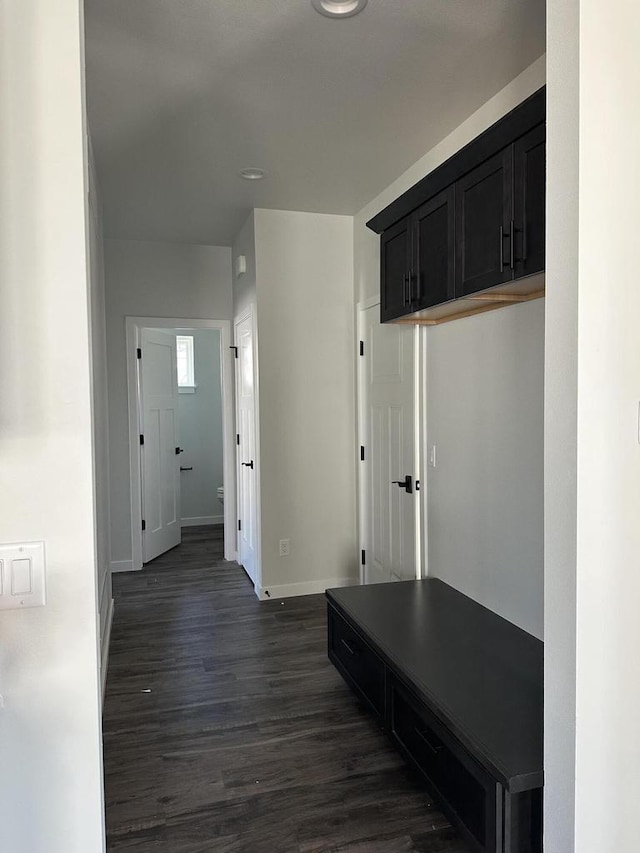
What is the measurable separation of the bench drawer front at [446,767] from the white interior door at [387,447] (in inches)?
53.6

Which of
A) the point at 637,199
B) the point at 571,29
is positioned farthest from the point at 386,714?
the point at 571,29

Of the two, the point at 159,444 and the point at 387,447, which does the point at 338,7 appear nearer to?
the point at 387,447

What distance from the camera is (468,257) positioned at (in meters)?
2.34

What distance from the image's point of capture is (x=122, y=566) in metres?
5.12

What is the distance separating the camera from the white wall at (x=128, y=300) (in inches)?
198

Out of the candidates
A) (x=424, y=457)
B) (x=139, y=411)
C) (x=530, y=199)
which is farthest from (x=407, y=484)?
(x=139, y=411)

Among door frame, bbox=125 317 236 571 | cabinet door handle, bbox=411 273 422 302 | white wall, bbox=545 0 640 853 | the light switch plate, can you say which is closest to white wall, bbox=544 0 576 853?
white wall, bbox=545 0 640 853

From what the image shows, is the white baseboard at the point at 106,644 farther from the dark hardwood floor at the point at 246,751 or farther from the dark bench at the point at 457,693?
the dark bench at the point at 457,693

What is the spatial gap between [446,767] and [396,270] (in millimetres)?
2164

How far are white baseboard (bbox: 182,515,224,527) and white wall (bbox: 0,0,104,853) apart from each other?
6.01 meters

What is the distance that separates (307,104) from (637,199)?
1.96 m

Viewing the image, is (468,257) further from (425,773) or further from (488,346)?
(425,773)

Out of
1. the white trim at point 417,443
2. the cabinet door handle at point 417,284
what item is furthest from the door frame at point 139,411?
the cabinet door handle at point 417,284

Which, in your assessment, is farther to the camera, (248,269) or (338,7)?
(248,269)
